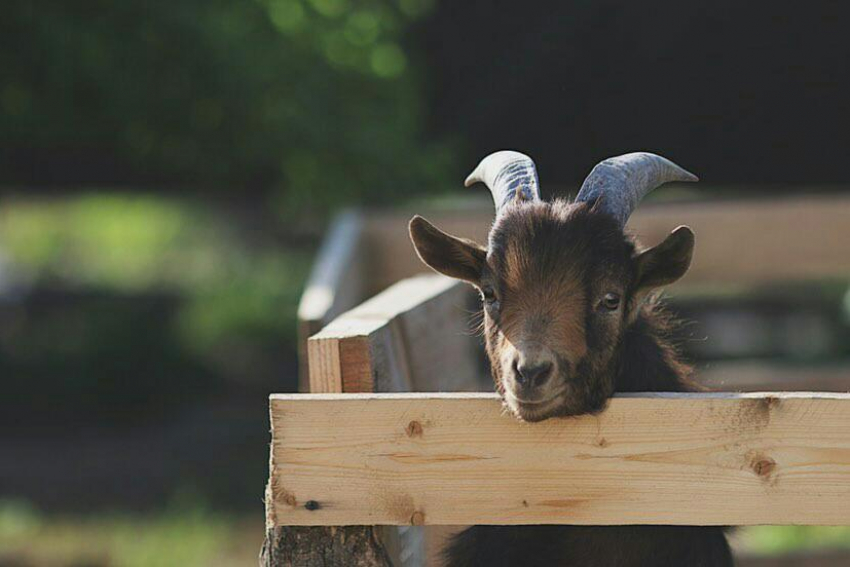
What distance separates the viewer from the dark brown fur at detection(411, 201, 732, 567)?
3057 mm

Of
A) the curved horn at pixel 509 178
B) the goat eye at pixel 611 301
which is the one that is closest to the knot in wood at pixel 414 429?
the goat eye at pixel 611 301

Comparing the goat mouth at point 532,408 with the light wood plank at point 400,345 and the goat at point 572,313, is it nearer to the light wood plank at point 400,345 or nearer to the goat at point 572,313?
the goat at point 572,313

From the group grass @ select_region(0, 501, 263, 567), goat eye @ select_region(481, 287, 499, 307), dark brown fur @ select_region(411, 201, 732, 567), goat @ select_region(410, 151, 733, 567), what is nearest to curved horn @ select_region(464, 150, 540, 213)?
goat @ select_region(410, 151, 733, 567)

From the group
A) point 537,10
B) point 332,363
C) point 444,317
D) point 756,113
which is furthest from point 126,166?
point 332,363

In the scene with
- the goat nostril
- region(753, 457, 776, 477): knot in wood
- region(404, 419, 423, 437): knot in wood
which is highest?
the goat nostril

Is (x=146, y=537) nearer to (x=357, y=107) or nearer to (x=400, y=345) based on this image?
(x=357, y=107)

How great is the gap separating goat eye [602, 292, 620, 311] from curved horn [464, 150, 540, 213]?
1.04 ft

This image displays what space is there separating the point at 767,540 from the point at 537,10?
347cm

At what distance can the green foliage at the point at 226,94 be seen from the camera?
6.86 metres

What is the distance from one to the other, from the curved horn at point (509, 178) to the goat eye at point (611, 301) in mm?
318

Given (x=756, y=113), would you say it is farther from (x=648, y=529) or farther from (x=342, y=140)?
(x=648, y=529)

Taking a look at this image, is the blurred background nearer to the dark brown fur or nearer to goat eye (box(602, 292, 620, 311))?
the dark brown fur

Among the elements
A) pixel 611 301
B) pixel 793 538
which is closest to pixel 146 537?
pixel 793 538

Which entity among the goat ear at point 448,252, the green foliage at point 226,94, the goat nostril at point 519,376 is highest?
the green foliage at point 226,94
